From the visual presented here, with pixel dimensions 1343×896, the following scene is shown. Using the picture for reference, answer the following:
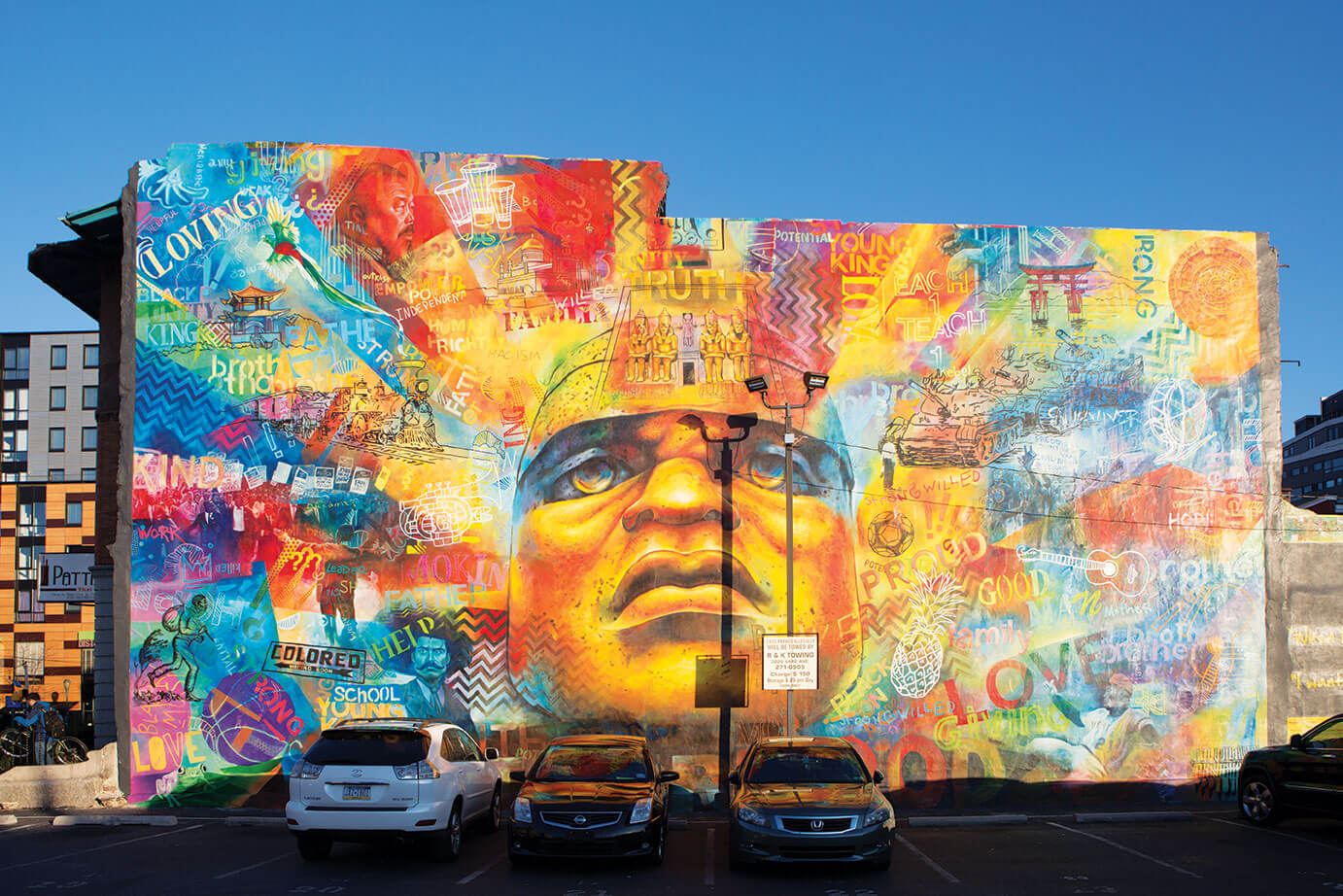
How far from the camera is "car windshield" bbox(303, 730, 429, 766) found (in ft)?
42.1

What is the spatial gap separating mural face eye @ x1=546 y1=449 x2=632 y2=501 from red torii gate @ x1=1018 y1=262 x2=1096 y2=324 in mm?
8305

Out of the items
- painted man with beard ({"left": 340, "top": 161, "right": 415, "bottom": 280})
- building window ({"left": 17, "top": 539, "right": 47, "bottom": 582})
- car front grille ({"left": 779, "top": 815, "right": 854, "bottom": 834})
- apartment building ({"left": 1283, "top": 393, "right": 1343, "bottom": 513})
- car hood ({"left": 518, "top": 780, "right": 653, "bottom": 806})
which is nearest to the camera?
car front grille ({"left": 779, "top": 815, "right": 854, "bottom": 834})

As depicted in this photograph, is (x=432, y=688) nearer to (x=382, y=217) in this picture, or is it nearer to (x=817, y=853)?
(x=382, y=217)

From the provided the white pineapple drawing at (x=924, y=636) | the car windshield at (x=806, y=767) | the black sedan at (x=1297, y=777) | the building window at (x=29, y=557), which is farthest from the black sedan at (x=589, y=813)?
the building window at (x=29, y=557)

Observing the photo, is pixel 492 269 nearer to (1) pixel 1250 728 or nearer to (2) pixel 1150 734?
(2) pixel 1150 734

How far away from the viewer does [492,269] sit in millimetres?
19906

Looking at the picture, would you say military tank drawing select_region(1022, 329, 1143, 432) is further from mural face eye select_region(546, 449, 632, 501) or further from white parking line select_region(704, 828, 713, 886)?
white parking line select_region(704, 828, 713, 886)

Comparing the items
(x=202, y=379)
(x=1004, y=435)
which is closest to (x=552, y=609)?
(x=202, y=379)

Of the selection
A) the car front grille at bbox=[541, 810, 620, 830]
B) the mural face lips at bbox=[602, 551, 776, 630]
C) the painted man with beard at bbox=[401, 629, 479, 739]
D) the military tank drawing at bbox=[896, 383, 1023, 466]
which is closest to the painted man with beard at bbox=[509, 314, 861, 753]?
the mural face lips at bbox=[602, 551, 776, 630]

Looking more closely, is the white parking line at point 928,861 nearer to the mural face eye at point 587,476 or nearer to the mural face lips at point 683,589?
the mural face lips at point 683,589

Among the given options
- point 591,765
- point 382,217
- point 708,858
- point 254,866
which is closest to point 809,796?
point 708,858

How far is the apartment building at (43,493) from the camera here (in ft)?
245

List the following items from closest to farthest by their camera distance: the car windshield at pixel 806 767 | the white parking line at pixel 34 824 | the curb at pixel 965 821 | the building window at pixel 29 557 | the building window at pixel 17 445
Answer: the car windshield at pixel 806 767 < the white parking line at pixel 34 824 < the curb at pixel 965 821 < the building window at pixel 29 557 < the building window at pixel 17 445

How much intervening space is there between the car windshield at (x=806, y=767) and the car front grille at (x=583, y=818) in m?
2.16
